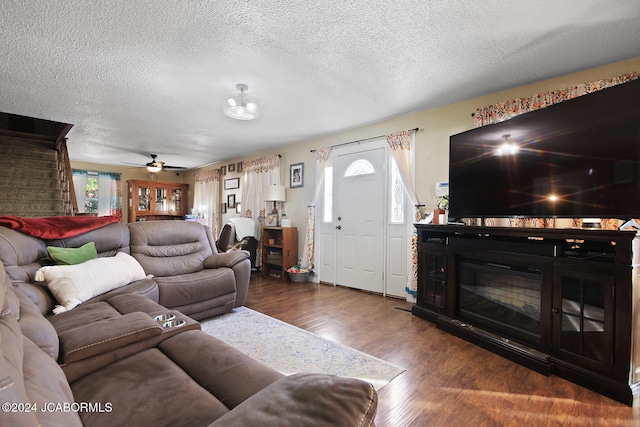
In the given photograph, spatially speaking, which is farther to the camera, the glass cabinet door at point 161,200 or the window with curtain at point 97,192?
the glass cabinet door at point 161,200

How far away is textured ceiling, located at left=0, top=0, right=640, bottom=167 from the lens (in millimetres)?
1821

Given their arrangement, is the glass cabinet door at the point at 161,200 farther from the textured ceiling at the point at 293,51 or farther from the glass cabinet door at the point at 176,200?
the textured ceiling at the point at 293,51

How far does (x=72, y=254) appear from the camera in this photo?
2.34m

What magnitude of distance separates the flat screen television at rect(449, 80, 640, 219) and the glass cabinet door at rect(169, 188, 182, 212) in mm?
7444

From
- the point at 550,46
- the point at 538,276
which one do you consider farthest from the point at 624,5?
the point at 538,276

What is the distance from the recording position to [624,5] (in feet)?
5.75

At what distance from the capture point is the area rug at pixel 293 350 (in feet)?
6.40

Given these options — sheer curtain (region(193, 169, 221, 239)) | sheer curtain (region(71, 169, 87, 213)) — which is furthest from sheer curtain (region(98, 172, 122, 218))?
sheer curtain (region(193, 169, 221, 239))

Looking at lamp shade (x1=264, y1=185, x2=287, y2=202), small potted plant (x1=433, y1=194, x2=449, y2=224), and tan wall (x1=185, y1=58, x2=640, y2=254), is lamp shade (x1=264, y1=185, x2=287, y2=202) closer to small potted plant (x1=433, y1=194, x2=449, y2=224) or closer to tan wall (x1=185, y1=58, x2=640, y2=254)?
tan wall (x1=185, y1=58, x2=640, y2=254)

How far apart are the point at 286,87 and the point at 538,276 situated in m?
2.74

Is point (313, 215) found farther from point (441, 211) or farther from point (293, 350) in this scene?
point (293, 350)

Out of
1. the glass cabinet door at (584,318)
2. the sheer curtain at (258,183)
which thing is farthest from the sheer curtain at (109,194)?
the glass cabinet door at (584,318)

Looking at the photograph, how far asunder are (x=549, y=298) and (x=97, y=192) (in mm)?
8693

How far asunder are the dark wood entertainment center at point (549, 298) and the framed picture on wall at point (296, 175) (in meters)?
2.67
